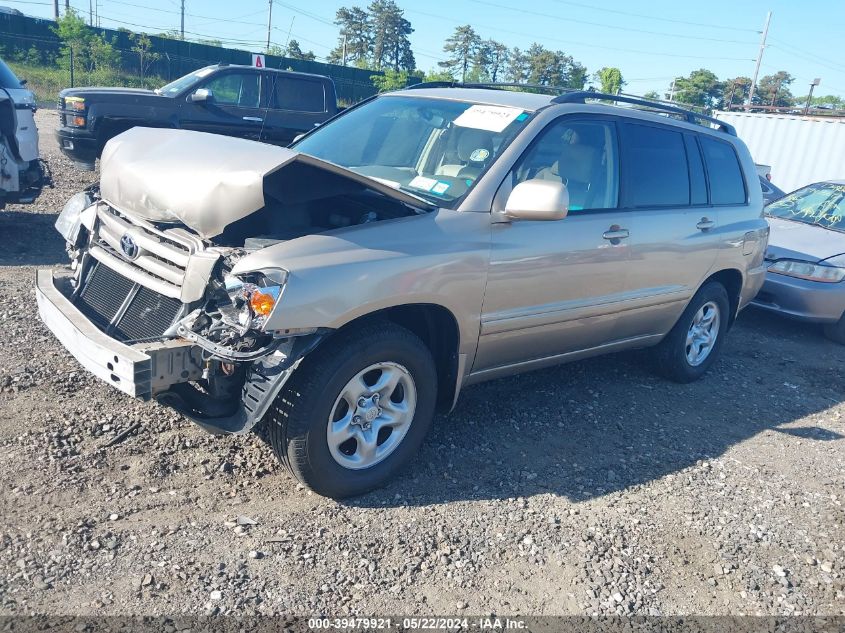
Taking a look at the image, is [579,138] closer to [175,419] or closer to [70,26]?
[175,419]

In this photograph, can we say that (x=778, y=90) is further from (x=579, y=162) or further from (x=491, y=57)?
(x=579, y=162)

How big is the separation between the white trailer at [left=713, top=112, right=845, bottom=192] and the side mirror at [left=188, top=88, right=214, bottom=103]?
12.6 m

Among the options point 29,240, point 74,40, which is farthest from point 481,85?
point 74,40

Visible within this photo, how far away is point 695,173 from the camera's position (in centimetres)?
525

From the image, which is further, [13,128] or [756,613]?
[13,128]

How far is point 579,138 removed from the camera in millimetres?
4332

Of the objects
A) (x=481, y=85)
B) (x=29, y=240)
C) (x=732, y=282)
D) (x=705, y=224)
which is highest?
(x=481, y=85)

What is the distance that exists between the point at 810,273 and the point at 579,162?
426 centimetres

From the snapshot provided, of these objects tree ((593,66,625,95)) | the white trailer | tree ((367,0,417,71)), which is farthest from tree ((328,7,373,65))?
the white trailer

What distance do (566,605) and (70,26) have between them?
3418cm

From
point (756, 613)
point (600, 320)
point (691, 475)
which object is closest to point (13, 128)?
point (600, 320)

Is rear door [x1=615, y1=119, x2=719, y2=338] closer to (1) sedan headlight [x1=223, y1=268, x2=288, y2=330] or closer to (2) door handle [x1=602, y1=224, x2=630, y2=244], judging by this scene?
(2) door handle [x1=602, y1=224, x2=630, y2=244]

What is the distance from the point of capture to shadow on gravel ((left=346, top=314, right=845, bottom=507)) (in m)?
3.86

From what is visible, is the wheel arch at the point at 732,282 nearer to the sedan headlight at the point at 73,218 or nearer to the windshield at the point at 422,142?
the windshield at the point at 422,142
